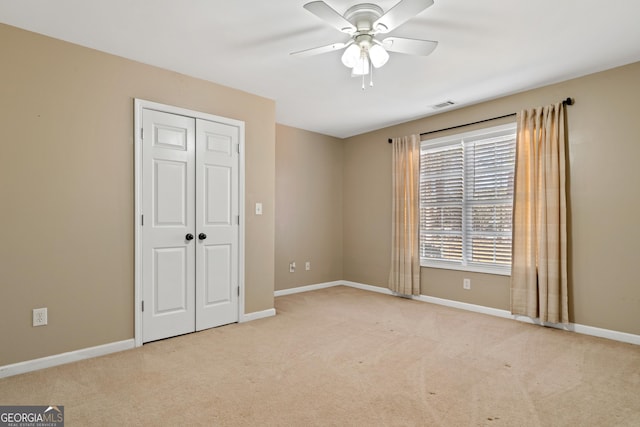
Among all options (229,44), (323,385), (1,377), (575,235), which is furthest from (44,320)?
(575,235)

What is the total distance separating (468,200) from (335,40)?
2.66 meters

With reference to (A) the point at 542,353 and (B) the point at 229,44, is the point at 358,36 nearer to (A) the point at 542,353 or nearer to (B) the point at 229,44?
(B) the point at 229,44

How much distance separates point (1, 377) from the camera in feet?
7.96

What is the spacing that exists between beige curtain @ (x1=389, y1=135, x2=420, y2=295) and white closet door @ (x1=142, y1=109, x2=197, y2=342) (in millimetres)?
2847

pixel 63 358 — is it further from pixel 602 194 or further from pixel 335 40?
pixel 602 194

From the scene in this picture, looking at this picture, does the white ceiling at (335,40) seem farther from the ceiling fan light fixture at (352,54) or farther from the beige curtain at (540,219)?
the beige curtain at (540,219)

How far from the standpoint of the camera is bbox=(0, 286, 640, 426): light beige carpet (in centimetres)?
198

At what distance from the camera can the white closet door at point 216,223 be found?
3.49 m

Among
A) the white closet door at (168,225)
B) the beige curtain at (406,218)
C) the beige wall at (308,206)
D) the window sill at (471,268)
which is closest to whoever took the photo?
the white closet door at (168,225)

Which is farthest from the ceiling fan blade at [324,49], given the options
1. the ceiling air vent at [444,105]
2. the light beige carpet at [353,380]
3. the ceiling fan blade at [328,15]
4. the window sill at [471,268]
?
the window sill at [471,268]

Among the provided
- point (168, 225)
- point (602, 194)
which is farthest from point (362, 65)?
point (602, 194)

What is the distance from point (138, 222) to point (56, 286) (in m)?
0.76

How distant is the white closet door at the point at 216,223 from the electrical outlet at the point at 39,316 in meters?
1.20

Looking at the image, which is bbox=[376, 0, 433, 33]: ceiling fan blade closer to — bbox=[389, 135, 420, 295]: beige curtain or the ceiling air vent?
the ceiling air vent
